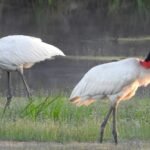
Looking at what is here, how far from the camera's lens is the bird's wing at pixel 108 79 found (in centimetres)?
870

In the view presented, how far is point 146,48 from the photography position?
1781cm

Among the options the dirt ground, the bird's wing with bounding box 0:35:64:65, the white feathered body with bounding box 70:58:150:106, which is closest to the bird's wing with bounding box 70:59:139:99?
the white feathered body with bounding box 70:58:150:106

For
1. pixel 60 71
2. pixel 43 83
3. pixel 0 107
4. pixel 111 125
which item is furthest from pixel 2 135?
pixel 60 71

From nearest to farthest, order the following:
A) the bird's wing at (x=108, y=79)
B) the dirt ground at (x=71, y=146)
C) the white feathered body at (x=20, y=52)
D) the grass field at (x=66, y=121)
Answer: the dirt ground at (x=71, y=146), the grass field at (x=66, y=121), the bird's wing at (x=108, y=79), the white feathered body at (x=20, y=52)

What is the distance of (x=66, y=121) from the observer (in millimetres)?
9305

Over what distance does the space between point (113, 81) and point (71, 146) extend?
1018mm

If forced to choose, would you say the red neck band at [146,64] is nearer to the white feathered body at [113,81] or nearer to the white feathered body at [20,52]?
the white feathered body at [113,81]

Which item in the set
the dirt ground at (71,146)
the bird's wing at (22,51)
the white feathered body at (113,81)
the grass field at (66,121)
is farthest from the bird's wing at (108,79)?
the bird's wing at (22,51)

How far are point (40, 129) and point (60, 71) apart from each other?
6905mm

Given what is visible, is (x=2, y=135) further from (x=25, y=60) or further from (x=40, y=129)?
(x=25, y=60)

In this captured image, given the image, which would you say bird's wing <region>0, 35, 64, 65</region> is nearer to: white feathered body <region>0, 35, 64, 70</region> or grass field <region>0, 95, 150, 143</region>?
white feathered body <region>0, 35, 64, 70</region>

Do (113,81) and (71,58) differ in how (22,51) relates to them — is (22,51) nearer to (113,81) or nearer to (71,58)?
(113,81)

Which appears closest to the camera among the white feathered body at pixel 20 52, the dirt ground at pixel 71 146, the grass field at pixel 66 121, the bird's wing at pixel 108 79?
the dirt ground at pixel 71 146

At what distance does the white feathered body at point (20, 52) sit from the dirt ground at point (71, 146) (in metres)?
3.62
